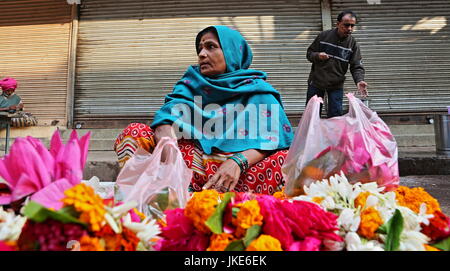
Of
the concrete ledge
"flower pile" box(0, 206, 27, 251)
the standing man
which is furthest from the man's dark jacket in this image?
"flower pile" box(0, 206, 27, 251)

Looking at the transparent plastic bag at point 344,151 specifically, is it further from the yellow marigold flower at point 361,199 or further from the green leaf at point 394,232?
the green leaf at point 394,232

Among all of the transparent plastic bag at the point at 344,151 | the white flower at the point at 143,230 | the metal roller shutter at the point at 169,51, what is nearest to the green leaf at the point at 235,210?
the white flower at the point at 143,230

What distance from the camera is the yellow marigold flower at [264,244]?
607 millimetres

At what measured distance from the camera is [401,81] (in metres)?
6.24

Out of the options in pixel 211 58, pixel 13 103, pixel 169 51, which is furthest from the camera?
pixel 169 51

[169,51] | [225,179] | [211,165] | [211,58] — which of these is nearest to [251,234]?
[225,179]

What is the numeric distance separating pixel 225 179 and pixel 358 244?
899mm

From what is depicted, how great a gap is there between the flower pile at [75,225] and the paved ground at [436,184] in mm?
2463

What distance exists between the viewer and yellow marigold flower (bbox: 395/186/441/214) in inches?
33.9

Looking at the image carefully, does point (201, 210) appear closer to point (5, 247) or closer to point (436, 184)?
point (5, 247)

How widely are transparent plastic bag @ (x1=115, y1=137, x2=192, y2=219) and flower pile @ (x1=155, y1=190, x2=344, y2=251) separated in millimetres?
288

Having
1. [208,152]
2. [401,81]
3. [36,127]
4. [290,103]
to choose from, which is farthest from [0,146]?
[401,81]

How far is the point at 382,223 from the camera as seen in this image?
0.74 meters
